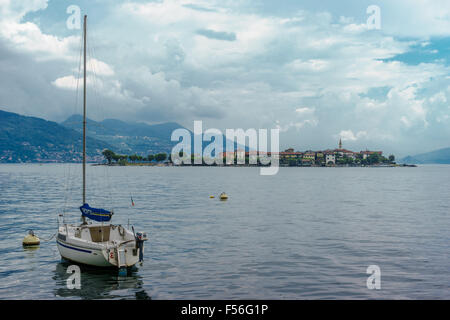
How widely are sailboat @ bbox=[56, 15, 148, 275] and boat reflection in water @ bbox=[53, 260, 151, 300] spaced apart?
1.88 ft

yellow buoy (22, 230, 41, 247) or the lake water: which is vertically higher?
yellow buoy (22, 230, 41, 247)

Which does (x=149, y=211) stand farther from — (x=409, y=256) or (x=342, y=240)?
(x=409, y=256)

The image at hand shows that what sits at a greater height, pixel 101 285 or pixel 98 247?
pixel 98 247

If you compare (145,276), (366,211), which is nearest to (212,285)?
(145,276)

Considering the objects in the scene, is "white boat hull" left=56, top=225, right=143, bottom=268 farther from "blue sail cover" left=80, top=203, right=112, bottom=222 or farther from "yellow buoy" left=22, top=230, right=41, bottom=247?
"yellow buoy" left=22, top=230, right=41, bottom=247

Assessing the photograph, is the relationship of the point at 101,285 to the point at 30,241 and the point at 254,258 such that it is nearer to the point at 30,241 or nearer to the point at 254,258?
the point at 254,258

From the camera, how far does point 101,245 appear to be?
25750 millimetres

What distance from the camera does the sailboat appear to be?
25.7m

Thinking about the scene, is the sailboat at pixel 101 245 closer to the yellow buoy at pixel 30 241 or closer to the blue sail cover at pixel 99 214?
the blue sail cover at pixel 99 214

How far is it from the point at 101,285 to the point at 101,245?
8.64ft

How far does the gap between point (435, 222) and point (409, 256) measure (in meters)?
22.0

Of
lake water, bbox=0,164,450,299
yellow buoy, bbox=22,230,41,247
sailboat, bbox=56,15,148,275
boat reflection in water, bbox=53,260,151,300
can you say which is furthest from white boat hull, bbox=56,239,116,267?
yellow buoy, bbox=22,230,41,247

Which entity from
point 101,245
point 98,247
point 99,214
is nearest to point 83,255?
point 98,247

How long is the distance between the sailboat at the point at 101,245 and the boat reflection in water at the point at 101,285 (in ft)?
1.88
